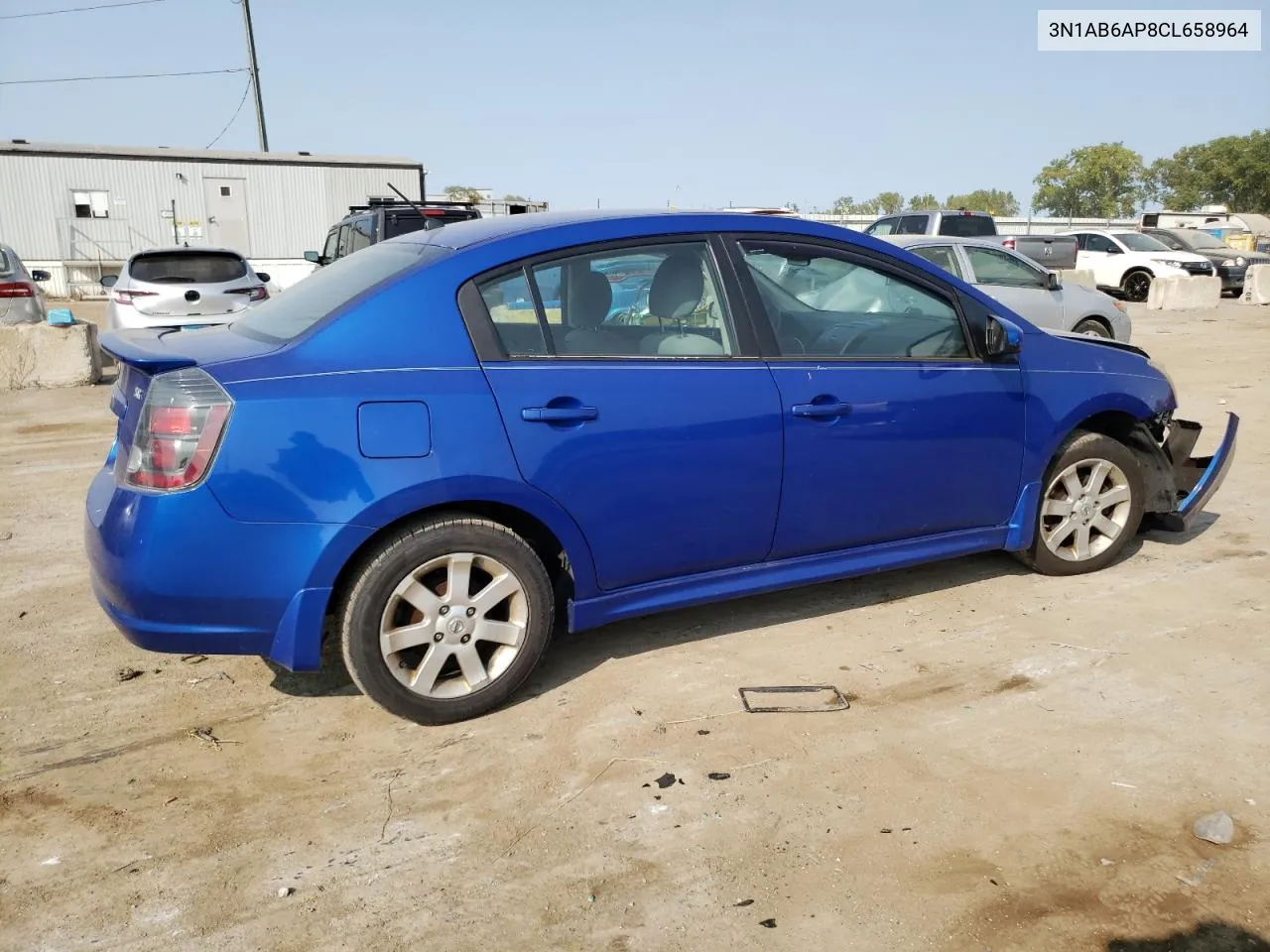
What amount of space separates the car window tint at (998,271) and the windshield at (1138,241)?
14.0 meters

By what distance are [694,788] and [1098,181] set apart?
8997 cm

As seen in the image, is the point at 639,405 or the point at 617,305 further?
the point at 617,305

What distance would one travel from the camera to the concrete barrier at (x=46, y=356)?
10812 mm

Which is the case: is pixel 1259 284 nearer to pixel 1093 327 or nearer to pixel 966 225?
pixel 966 225

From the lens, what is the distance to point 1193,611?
4527 mm

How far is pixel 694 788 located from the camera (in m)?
3.17

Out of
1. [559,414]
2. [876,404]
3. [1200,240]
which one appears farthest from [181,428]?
[1200,240]

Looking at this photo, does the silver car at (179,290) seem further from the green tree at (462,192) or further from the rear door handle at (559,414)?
the green tree at (462,192)

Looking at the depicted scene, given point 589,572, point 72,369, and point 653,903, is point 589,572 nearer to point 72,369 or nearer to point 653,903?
point 653,903

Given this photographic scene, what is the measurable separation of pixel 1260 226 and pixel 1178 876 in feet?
164

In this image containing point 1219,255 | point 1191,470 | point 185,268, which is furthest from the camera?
point 1219,255

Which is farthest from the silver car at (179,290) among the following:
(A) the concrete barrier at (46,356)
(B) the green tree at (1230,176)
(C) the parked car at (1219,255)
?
(B) the green tree at (1230,176)

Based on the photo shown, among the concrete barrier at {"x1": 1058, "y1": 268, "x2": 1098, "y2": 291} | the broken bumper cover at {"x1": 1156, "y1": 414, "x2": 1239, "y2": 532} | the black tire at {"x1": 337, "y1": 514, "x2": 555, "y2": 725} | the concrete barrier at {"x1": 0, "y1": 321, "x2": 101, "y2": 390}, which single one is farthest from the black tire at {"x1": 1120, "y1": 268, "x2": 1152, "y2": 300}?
the black tire at {"x1": 337, "y1": 514, "x2": 555, "y2": 725}

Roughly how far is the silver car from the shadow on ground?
35.0 feet
